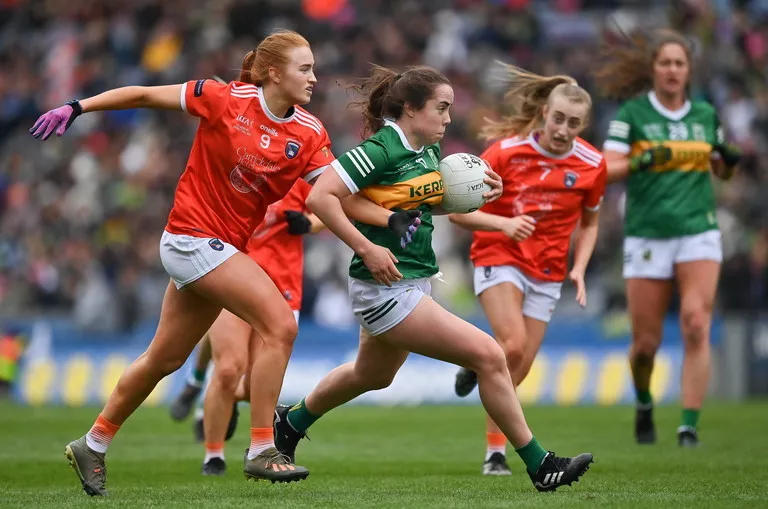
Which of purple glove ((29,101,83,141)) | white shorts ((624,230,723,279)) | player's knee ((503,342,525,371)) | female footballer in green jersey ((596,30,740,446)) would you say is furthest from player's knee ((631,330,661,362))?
purple glove ((29,101,83,141))

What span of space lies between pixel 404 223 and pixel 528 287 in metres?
2.33

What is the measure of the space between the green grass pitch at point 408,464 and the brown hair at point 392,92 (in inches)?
83.6

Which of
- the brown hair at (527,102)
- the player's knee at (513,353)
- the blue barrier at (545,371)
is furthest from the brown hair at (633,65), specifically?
the blue barrier at (545,371)

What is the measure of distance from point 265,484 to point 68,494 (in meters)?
1.19

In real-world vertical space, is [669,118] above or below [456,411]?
above

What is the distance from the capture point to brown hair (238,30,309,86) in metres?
7.29

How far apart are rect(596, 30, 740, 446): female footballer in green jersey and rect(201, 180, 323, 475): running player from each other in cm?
270

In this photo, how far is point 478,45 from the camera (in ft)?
75.8

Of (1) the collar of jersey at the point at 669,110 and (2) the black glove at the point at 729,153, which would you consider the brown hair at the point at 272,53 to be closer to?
(1) the collar of jersey at the point at 669,110

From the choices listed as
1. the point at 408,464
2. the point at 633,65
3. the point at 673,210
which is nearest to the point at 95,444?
the point at 408,464

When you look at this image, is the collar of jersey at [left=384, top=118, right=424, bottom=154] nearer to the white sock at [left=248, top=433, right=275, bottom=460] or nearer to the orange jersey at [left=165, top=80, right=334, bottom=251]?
the orange jersey at [left=165, top=80, right=334, bottom=251]

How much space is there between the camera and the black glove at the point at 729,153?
409 inches

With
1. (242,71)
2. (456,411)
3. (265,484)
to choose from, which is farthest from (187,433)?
(242,71)

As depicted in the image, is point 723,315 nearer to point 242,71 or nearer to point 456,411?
point 456,411
